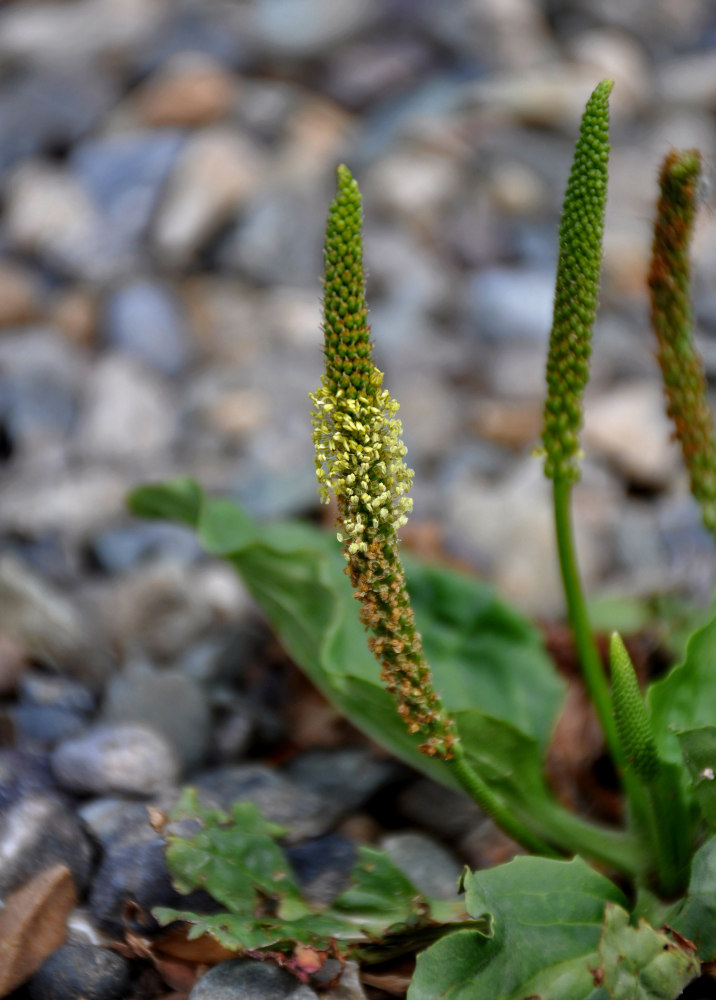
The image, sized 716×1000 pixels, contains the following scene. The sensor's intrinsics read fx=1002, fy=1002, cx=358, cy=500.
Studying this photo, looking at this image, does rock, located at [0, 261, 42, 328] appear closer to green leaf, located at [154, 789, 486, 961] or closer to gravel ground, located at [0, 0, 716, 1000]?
gravel ground, located at [0, 0, 716, 1000]

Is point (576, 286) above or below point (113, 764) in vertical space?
above

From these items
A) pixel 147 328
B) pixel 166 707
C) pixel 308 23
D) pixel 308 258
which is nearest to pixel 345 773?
pixel 166 707

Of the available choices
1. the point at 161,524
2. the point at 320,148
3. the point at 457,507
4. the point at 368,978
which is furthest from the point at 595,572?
the point at 320,148

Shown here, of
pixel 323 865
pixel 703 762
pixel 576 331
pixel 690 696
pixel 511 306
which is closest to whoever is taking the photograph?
pixel 703 762

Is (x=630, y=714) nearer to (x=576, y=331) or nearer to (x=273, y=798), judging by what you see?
(x=576, y=331)

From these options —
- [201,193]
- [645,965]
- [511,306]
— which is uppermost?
[201,193]
